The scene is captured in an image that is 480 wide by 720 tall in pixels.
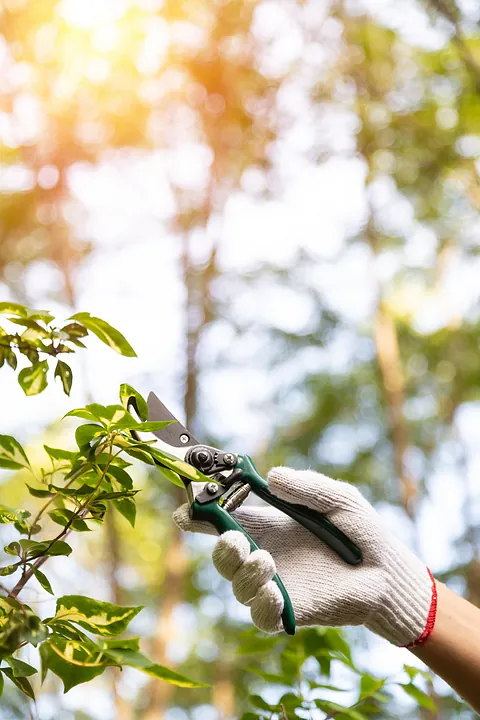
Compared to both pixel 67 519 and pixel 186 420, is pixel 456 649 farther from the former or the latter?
pixel 186 420

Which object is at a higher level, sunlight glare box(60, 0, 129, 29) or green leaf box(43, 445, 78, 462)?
sunlight glare box(60, 0, 129, 29)

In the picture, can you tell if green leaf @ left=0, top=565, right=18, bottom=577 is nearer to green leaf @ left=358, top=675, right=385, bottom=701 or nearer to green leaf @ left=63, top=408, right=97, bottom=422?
green leaf @ left=63, top=408, right=97, bottom=422

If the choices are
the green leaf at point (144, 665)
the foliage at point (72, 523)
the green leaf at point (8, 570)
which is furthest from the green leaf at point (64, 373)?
the green leaf at point (144, 665)

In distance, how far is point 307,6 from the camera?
27.7 ft

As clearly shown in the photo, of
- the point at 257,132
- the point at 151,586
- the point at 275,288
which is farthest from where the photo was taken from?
the point at 151,586

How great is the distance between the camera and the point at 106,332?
87 centimetres

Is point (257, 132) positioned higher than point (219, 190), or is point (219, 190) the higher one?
point (257, 132)

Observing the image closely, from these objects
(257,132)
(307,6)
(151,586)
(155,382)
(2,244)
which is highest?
(307,6)

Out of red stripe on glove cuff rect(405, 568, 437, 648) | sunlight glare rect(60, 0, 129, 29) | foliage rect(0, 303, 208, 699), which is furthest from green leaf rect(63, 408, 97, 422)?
sunlight glare rect(60, 0, 129, 29)

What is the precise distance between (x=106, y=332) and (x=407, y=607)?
811 millimetres

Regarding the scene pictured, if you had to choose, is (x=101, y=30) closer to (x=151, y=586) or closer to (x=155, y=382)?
(x=155, y=382)

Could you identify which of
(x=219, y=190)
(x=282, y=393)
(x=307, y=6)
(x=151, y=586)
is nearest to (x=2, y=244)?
(x=219, y=190)

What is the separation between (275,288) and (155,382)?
195 cm

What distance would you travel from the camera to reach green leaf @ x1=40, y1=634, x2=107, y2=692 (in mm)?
776
